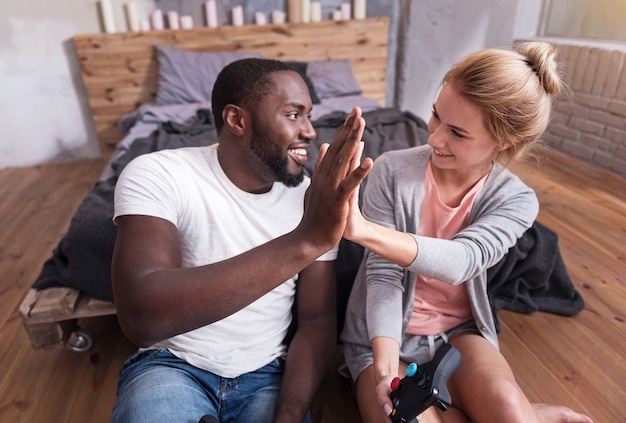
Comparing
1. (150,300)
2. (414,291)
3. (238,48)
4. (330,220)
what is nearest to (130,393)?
(150,300)

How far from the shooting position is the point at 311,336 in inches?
42.9

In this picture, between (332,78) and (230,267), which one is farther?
(332,78)

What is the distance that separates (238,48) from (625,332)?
2917 millimetres

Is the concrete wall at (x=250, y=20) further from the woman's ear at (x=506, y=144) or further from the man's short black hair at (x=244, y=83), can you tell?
the man's short black hair at (x=244, y=83)

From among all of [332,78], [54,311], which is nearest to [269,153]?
[54,311]

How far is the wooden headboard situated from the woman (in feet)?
8.40

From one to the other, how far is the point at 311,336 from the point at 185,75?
2532 millimetres

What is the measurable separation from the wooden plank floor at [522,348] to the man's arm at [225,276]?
2.41 feet

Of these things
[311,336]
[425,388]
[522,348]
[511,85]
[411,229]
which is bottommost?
[522,348]

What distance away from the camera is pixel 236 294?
75 cm

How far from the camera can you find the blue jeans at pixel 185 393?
856 millimetres

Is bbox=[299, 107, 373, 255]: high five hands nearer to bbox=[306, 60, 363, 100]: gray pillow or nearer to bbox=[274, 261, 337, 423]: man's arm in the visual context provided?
bbox=[274, 261, 337, 423]: man's arm

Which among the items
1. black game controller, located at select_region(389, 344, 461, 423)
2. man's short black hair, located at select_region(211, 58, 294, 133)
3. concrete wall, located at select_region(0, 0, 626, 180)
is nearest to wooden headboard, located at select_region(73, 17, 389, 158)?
concrete wall, located at select_region(0, 0, 626, 180)

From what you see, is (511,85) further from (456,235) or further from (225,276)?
(225,276)
